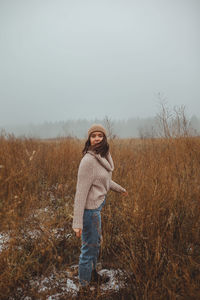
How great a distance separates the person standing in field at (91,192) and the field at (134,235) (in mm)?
140

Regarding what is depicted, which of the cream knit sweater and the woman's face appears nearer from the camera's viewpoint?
the cream knit sweater

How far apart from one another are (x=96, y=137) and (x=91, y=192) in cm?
38

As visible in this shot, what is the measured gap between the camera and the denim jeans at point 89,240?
1244mm

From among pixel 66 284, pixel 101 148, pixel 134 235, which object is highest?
pixel 101 148

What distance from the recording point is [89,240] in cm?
127

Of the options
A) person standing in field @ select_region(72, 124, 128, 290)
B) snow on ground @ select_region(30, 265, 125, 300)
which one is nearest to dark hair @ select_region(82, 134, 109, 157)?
person standing in field @ select_region(72, 124, 128, 290)

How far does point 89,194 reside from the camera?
4.11ft

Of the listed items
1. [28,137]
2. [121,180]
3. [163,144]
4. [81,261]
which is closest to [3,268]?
[81,261]

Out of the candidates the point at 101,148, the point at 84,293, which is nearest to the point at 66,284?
the point at 84,293

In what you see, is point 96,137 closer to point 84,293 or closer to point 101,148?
point 101,148

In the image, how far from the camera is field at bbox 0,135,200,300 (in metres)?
1.13

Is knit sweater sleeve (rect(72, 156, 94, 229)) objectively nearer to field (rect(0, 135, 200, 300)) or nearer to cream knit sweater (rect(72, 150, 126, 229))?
cream knit sweater (rect(72, 150, 126, 229))

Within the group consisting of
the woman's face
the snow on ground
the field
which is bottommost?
the snow on ground

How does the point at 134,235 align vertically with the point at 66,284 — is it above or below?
above
